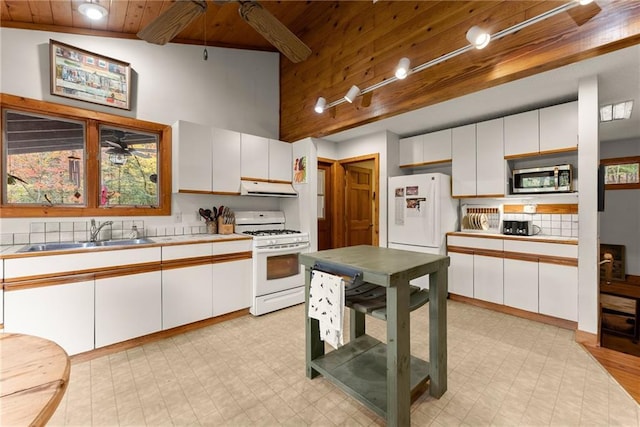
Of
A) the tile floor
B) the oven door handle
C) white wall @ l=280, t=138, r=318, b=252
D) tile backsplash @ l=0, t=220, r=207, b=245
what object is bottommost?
the tile floor

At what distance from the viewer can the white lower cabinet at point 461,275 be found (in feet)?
11.4

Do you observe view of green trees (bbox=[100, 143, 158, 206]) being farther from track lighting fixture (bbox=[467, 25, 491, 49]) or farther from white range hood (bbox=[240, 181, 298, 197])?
track lighting fixture (bbox=[467, 25, 491, 49])

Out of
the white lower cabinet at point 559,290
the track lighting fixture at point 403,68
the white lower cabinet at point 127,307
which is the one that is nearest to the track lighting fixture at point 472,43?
the track lighting fixture at point 403,68

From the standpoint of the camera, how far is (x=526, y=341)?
2553 millimetres

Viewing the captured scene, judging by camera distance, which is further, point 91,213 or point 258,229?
point 258,229

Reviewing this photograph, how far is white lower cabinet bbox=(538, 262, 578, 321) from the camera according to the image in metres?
2.74

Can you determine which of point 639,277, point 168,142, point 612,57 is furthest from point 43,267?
point 639,277

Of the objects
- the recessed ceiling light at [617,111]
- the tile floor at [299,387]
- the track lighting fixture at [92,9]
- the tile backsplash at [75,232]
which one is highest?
the track lighting fixture at [92,9]

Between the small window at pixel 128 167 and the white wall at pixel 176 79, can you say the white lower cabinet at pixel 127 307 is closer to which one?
the small window at pixel 128 167

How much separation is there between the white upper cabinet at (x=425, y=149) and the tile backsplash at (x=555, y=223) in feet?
4.15

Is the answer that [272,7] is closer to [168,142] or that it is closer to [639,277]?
[168,142]

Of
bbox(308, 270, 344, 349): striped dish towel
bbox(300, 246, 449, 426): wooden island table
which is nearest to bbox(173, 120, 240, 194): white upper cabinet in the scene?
bbox(300, 246, 449, 426): wooden island table

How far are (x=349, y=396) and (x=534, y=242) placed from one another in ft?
8.42

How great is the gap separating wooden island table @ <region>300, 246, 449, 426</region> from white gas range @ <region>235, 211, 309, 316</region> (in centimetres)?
130
